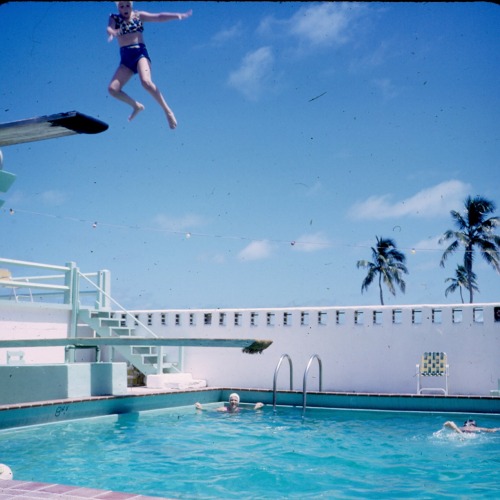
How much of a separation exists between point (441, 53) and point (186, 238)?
778 centimetres

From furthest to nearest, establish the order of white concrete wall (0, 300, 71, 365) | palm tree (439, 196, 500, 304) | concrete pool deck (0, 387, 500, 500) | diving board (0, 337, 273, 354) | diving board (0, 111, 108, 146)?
1. palm tree (439, 196, 500, 304)
2. white concrete wall (0, 300, 71, 365)
3. concrete pool deck (0, 387, 500, 500)
4. diving board (0, 337, 273, 354)
5. diving board (0, 111, 108, 146)

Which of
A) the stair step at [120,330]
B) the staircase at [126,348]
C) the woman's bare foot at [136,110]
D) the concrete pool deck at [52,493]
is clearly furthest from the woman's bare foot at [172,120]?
the stair step at [120,330]

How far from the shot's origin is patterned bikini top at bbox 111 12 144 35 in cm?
286

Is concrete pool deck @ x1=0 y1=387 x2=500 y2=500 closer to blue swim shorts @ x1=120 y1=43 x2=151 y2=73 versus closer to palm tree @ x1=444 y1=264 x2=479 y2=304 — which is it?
blue swim shorts @ x1=120 y1=43 x2=151 y2=73

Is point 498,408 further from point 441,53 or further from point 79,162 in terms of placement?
point 79,162

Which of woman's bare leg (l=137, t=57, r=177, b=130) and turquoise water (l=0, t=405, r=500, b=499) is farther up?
woman's bare leg (l=137, t=57, r=177, b=130)

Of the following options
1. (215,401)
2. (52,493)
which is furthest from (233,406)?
(52,493)

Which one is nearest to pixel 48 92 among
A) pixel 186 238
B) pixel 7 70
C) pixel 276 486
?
pixel 7 70

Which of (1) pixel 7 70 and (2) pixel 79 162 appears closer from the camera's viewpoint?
(1) pixel 7 70

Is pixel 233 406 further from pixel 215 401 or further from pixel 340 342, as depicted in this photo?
pixel 340 342

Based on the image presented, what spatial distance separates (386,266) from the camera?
125 feet

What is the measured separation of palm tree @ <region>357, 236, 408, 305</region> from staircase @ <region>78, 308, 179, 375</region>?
25.7 m

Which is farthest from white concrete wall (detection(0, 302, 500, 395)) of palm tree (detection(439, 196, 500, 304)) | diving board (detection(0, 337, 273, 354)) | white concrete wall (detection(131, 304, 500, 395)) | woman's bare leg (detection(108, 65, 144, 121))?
palm tree (detection(439, 196, 500, 304))

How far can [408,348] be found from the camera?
12203 mm
